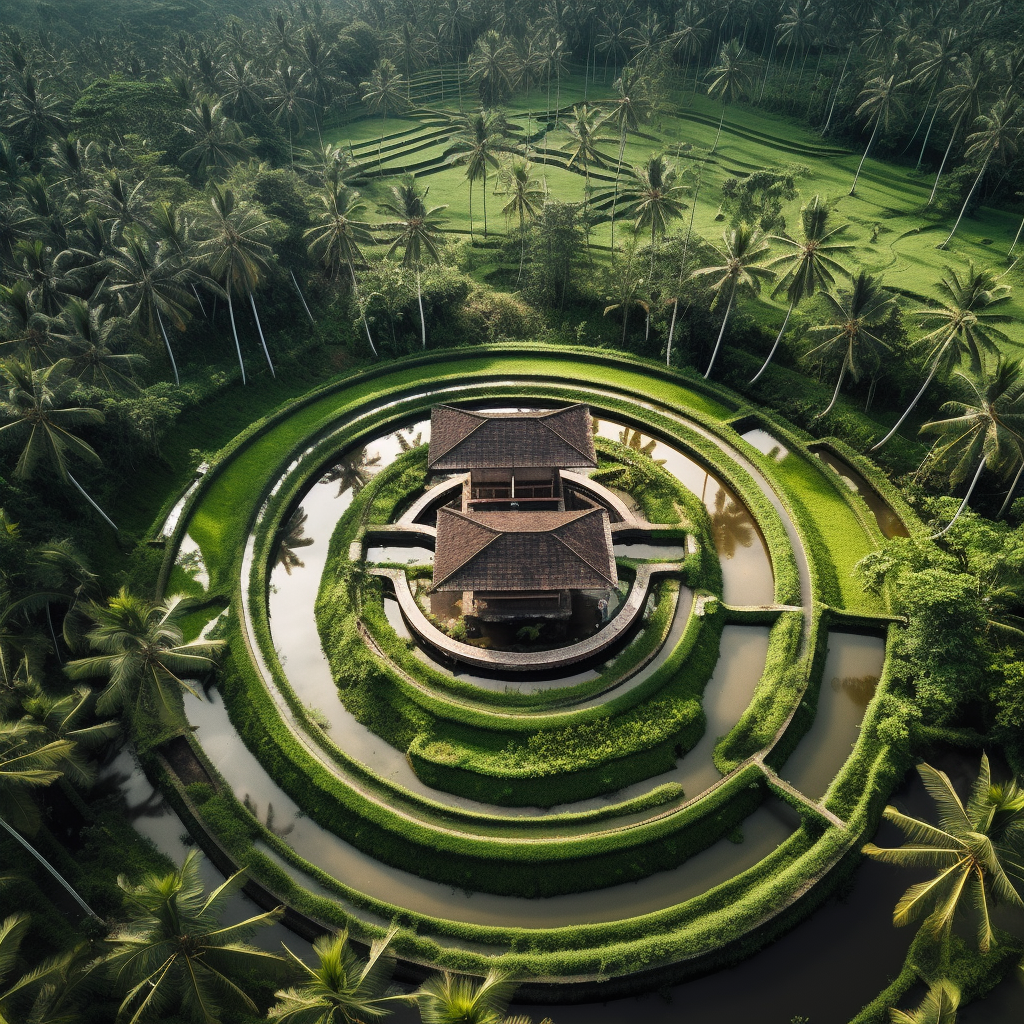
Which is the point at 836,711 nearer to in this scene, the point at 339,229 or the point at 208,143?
the point at 339,229

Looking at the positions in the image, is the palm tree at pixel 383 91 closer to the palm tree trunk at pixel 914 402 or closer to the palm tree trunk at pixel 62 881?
the palm tree trunk at pixel 914 402

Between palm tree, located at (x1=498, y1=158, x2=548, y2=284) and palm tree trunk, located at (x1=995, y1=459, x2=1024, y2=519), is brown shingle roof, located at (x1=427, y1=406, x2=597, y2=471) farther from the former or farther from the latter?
palm tree, located at (x1=498, y1=158, x2=548, y2=284)

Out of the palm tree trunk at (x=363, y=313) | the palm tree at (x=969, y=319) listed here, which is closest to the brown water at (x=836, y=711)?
the palm tree at (x=969, y=319)

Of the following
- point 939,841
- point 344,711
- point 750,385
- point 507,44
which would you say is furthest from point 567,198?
point 939,841

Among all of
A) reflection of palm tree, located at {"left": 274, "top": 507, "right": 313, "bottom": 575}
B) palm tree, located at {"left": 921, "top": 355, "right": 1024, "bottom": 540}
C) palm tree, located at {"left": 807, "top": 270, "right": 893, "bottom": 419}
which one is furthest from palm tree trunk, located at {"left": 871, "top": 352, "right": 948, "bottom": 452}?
reflection of palm tree, located at {"left": 274, "top": 507, "right": 313, "bottom": 575}

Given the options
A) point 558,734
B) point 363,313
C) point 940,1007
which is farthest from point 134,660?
point 363,313

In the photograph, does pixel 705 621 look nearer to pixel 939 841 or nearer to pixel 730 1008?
pixel 939 841

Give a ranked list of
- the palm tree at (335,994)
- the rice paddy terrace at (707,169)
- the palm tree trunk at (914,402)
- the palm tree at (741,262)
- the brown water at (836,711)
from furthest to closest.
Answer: the rice paddy terrace at (707,169)
the palm tree at (741,262)
the palm tree trunk at (914,402)
the brown water at (836,711)
the palm tree at (335,994)
